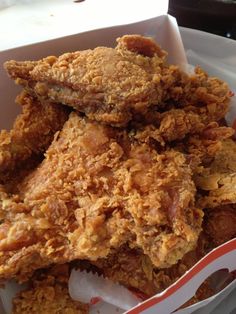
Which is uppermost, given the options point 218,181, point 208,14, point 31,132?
point 208,14

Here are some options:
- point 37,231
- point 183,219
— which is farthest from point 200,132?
point 37,231

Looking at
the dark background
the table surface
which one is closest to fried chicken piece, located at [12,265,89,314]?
the table surface

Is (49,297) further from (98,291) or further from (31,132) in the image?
(31,132)

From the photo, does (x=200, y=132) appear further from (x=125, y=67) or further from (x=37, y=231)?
(x=37, y=231)

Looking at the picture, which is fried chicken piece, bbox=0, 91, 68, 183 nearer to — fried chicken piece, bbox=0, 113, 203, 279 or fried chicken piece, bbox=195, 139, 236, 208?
fried chicken piece, bbox=0, 113, 203, 279

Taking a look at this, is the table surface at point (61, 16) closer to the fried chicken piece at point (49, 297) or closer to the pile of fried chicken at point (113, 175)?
the pile of fried chicken at point (113, 175)

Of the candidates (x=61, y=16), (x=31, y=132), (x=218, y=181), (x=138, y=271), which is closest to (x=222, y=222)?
(x=218, y=181)
